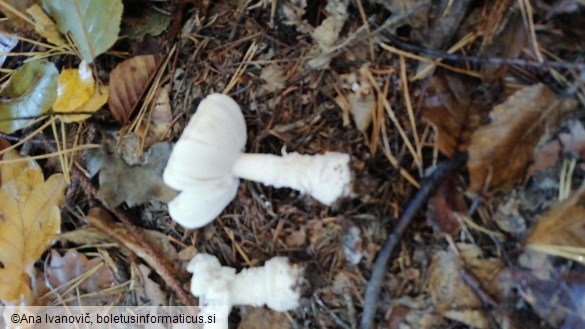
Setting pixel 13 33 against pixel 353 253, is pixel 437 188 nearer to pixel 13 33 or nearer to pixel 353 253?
pixel 353 253

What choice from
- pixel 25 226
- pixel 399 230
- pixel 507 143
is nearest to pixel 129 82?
pixel 25 226

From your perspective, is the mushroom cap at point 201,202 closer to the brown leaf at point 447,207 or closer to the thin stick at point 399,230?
the thin stick at point 399,230

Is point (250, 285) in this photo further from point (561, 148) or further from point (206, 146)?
point (561, 148)

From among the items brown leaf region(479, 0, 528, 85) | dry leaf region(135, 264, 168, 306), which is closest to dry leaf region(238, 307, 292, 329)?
dry leaf region(135, 264, 168, 306)

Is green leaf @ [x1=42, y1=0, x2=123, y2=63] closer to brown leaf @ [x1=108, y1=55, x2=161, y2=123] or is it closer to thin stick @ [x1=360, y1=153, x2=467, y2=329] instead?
brown leaf @ [x1=108, y1=55, x2=161, y2=123]

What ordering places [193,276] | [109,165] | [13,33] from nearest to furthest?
1. [193,276]
2. [109,165]
3. [13,33]

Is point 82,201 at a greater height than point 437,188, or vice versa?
point 437,188

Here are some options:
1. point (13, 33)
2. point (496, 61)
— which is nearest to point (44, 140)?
point (13, 33)
